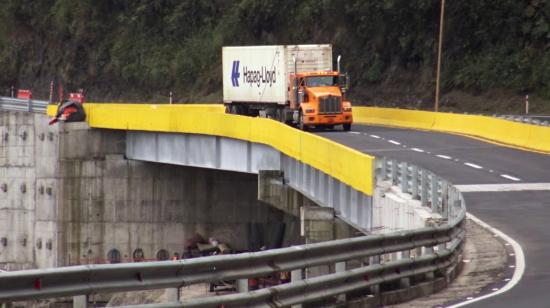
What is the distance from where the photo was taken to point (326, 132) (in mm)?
52969

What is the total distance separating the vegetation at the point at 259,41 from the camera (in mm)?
73125

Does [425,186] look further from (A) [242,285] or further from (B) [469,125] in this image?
(B) [469,125]

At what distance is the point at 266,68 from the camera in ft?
187

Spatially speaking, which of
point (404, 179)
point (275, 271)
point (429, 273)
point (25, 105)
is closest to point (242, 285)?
point (275, 271)

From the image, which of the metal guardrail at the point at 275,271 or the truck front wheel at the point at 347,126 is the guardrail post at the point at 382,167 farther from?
the truck front wheel at the point at 347,126

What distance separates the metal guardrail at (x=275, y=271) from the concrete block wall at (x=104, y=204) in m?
29.2

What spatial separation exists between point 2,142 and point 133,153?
8.77m

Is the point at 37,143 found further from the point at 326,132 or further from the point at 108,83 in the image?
the point at 108,83

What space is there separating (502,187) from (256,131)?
8874 mm

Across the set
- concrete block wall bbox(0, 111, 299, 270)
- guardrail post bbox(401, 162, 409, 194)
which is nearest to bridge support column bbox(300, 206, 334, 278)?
guardrail post bbox(401, 162, 409, 194)

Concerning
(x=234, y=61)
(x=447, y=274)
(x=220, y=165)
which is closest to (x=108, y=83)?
(x=234, y=61)

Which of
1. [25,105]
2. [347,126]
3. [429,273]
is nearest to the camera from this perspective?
[429,273]

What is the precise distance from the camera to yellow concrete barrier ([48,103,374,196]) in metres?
27.8

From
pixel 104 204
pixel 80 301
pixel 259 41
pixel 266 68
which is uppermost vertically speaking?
pixel 259 41
